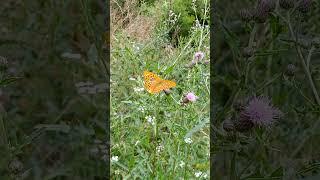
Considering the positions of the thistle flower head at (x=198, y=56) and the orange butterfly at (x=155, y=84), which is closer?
the orange butterfly at (x=155, y=84)

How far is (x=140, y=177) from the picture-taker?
1218 mm

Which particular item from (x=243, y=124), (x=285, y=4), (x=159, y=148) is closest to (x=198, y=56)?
(x=159, y=148)

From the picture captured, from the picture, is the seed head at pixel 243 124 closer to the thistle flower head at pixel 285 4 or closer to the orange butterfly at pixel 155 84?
the thistle flower head at pixel 285 4

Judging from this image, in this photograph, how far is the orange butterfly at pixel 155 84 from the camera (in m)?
1.44

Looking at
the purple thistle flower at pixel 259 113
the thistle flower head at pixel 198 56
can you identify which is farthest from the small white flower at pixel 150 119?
the purple thistle flower at pixel 259 113

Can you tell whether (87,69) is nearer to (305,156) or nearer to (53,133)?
(53,133)

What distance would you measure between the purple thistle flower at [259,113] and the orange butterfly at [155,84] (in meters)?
0.45

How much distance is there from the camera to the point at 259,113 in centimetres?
92

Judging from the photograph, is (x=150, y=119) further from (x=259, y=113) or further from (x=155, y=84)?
(x=259, y=113)

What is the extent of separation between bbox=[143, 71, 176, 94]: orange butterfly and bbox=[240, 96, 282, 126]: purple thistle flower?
1.49ft

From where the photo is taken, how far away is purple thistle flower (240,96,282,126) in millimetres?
899

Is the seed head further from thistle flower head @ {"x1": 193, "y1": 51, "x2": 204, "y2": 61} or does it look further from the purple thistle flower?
thistle flower head @ {"x1": 193, "y1": 51, "x2": 204, "y2": 61}

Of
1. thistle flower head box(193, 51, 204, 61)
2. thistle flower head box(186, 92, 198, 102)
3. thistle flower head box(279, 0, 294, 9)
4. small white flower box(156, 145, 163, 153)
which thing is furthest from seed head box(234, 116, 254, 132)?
thistle flower head box(193, 51, 204, 61)

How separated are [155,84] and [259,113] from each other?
0.56m
